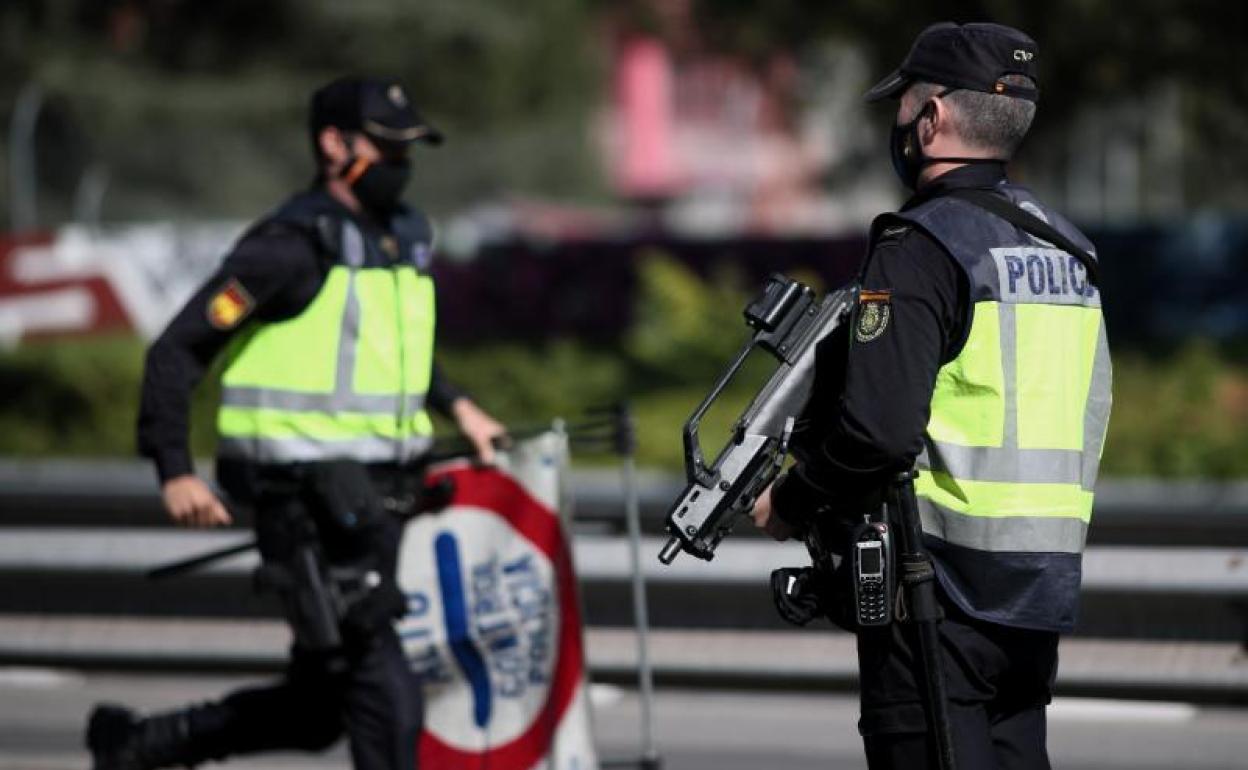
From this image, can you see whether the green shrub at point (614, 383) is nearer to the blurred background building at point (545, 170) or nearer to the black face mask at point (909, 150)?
the blurred background building at point (545, 170)

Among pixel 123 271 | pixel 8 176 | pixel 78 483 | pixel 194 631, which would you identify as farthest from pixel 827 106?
pixel 194 631

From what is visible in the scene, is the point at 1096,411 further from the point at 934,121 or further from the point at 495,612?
the point at 495,612

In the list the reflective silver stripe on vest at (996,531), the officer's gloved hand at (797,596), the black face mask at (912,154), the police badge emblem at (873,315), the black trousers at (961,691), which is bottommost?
the black trousers at (961,691)

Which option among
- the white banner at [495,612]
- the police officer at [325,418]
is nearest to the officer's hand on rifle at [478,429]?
the white banner at [495,612]

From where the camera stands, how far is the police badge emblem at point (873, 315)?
12.0 feet

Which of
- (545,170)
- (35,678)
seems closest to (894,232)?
(35,678)

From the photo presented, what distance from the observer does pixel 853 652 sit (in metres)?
7.19

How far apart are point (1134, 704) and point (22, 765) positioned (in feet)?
12.1

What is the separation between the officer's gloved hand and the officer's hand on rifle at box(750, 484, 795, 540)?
0.08m

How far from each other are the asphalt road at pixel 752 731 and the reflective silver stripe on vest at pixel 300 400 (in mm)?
2037

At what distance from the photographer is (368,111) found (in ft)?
18.1

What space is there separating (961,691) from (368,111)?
96.6 inches

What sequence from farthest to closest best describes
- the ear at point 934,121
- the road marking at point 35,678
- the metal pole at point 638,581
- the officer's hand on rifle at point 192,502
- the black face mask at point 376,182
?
the road marking at point 35,678 → the metal pole at point 638,581 → the black face mask at point 376,182 → the officer's hand on rifle at point 192,502 → the ear at point 934,121

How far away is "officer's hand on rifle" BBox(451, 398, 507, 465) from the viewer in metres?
5.78
